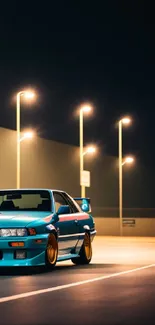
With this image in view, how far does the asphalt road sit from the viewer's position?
419 inches

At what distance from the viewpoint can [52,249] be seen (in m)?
18.9

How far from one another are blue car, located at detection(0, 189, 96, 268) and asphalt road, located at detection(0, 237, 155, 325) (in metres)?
0.32

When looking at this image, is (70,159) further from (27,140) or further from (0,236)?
(0,236)

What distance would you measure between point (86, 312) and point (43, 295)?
227 centimetres

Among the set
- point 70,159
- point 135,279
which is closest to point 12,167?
point 70,159

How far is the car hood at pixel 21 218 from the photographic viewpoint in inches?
717

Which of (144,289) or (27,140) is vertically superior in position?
(27,140)

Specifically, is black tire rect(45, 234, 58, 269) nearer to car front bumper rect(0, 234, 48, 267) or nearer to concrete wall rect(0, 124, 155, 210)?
car front bumper rect(0, 234, 48, 267)

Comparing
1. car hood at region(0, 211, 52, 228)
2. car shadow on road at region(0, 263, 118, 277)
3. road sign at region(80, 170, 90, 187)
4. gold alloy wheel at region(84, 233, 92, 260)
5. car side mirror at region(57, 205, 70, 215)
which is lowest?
car shadow on road at region(0, 263, 118, 277)

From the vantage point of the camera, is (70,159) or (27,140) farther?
(70,159)

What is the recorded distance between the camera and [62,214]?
1980 centimetres

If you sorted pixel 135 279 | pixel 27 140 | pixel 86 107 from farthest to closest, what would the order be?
1. pixel 27 140
2. pixel 86 107
3. pixel 135 279

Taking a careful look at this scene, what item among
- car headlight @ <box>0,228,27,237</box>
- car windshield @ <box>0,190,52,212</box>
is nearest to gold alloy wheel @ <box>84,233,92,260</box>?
car windshield @ <box>0,190,52,212</box>

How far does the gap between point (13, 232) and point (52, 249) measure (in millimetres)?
1081
